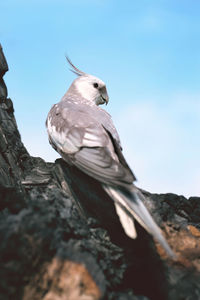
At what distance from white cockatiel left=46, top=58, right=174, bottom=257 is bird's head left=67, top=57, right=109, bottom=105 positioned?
39cm

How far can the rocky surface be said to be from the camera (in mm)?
2154

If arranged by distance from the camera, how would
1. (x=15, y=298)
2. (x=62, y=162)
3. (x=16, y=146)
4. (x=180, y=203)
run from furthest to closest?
1. (x=16, y=146)
2. (x=180, y=203)
3. (x=62, y=162)
4. (x=15, y=298)

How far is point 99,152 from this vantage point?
3250 millimetres

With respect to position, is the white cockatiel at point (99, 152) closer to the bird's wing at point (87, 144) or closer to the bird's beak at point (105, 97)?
the bird's wing at point (87, 144)

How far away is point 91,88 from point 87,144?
2.17 metres

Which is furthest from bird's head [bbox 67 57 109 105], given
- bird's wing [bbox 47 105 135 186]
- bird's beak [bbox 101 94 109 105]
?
bird's wing [bbox 47 105 135 186]

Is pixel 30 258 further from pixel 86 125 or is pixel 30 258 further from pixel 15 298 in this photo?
pixel 86 125

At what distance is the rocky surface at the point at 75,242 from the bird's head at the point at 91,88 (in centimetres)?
119

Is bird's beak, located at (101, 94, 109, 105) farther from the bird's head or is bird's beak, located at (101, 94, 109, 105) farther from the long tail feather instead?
the long tail feather

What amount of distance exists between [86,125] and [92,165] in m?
0.65

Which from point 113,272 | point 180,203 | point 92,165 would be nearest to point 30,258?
point 113,272

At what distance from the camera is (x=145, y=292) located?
2.95m

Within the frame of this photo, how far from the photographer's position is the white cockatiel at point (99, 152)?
109 inches

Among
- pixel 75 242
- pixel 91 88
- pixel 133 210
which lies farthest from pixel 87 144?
pixel 91 88
